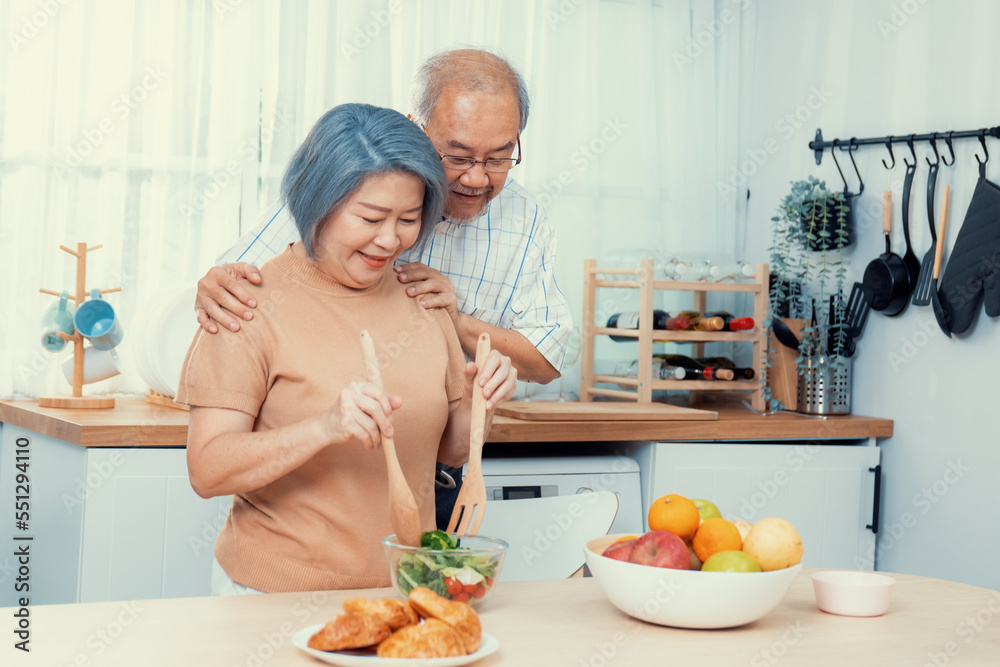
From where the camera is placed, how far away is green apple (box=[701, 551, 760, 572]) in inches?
39.4

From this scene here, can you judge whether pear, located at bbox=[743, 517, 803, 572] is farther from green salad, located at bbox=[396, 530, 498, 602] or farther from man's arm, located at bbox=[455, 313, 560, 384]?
man's arm, located at bbox=[455, 313, 560, 384]

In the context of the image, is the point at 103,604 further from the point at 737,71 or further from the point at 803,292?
the point at 737,71

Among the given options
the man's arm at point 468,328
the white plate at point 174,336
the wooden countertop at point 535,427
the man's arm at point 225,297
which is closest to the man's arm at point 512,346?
the man's arm at point 468,328

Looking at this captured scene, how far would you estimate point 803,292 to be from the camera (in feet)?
8.95

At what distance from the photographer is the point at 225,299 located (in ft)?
3.93

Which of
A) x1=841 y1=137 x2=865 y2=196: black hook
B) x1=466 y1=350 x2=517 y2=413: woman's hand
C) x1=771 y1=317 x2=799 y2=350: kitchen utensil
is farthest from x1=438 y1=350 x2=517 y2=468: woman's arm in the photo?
x1=841 y1=137 x2=865 y2=196: black hook

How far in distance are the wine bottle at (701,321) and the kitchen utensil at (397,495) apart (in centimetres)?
168

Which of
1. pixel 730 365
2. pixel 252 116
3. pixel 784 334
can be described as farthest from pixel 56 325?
pixel 784 334

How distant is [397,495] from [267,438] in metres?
0.17

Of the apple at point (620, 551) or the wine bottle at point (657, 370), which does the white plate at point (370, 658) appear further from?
the wine bottle at point (657, 370)

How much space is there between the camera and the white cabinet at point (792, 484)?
2285 millimetres

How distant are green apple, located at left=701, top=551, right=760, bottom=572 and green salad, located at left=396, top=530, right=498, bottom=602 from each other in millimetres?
228

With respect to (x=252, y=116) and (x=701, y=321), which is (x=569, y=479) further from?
(x=252, y=116)

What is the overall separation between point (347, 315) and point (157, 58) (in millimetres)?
1422
